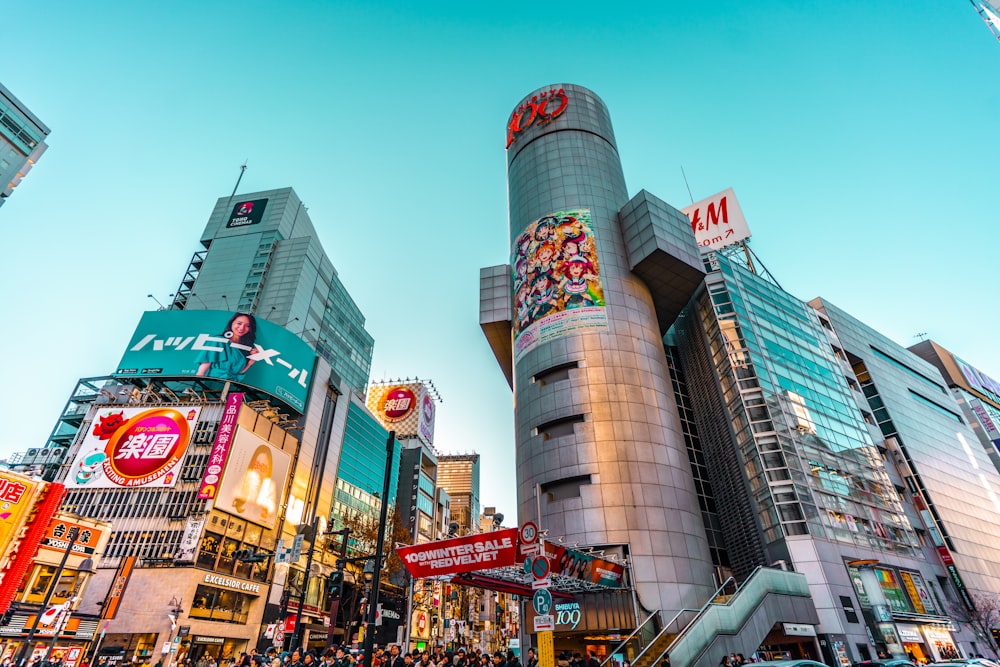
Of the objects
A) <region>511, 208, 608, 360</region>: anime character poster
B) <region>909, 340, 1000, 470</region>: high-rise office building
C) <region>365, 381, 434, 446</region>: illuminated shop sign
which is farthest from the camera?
<region>365, 381, 434, 446</region>: illuminated shop sign

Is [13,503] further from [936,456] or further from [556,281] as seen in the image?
[936,456]

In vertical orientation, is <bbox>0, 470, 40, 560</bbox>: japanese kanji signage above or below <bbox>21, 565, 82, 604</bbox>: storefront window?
above

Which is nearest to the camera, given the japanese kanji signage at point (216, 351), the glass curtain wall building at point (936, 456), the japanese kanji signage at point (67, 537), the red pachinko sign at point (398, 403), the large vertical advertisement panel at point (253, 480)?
the japanese kanji signage at point (67, 537)

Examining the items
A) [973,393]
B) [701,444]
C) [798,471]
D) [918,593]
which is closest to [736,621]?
[798,471]

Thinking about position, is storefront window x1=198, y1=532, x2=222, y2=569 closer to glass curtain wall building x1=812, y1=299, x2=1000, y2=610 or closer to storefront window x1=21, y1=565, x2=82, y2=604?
storefront window x1=21, y1=565, x2=82, y2=604

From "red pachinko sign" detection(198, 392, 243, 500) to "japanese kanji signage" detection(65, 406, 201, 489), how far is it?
10.9ft

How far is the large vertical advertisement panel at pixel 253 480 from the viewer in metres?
50.3

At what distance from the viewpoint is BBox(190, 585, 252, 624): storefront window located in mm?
45219

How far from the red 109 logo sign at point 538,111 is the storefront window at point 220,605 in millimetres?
55286

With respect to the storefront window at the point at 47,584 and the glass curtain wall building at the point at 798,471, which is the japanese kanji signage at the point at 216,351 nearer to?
the storefront window at the point at 47,584

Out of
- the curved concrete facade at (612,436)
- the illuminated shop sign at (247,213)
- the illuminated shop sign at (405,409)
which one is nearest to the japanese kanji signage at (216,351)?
the curved concrete facade at (612,436)

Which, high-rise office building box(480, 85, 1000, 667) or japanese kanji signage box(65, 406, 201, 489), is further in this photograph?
japanese kanji signage box(65, 406, 201, 489)

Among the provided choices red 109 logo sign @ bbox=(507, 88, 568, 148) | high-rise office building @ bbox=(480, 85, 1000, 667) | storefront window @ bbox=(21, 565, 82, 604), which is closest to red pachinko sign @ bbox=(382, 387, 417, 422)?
high-rise office building @ bbox=(480, 85, 1000, 667)

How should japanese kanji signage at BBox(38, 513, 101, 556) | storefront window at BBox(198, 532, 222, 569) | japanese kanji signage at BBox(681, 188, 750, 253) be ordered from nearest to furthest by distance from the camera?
japanese kanji signage at BBox(38, 513, 101, 556), storefront window at BBox(198, 532, 222, 569), japanese kanji signage at BBox(681, 188, 750, 253)
